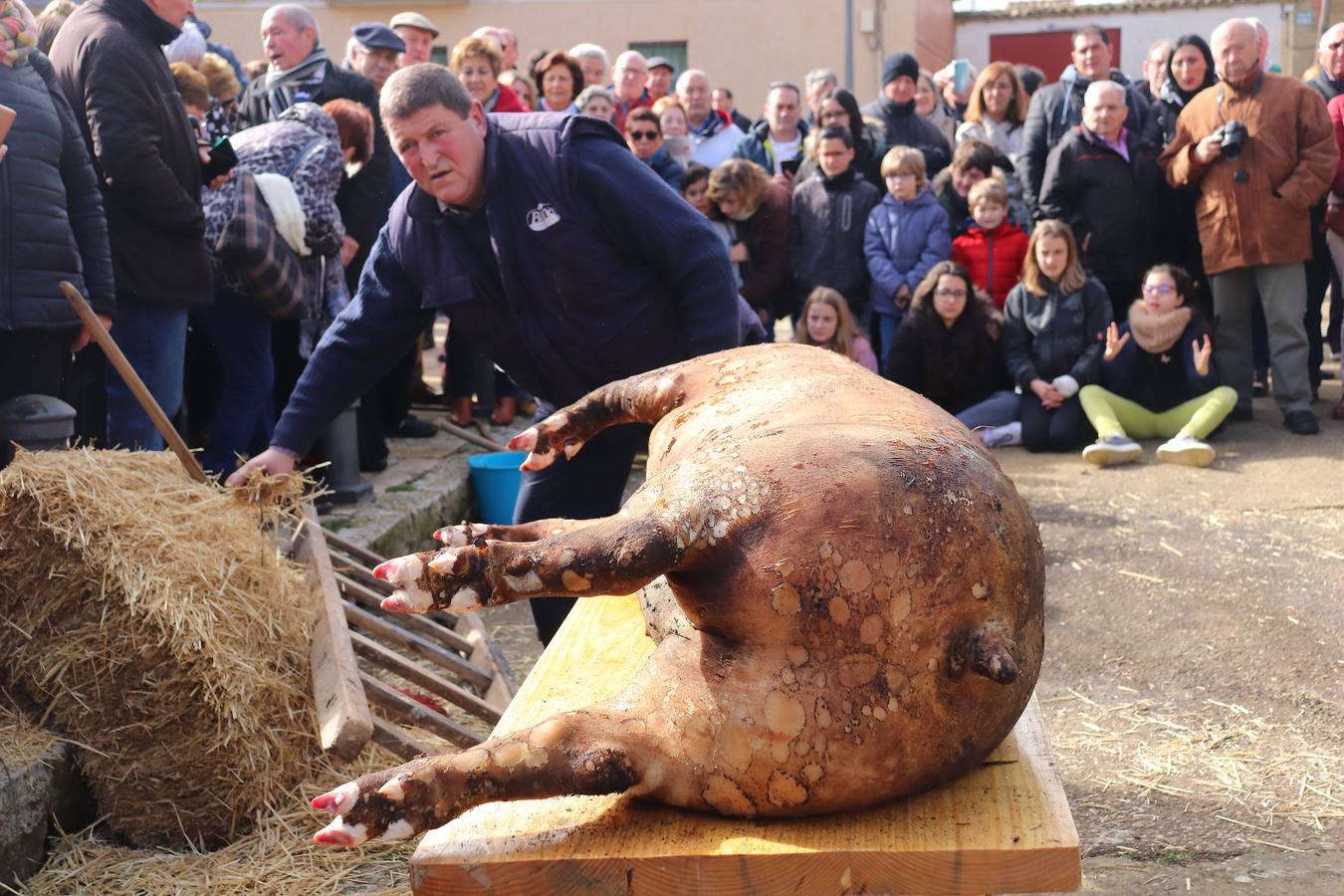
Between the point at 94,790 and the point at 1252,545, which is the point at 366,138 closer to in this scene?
the point at 94,790

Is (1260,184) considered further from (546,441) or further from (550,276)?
(546,441)

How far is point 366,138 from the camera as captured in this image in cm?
643

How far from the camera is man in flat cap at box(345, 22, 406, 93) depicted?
7438mm

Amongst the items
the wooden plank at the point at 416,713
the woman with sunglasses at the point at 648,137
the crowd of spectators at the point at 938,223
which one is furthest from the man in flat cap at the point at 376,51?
the wooden plank at the point at 416,713

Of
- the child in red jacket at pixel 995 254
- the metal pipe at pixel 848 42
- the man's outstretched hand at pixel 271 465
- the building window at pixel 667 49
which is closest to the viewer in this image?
the man's outstretched hand at pixel 271 465

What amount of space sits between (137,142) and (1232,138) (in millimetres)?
5639

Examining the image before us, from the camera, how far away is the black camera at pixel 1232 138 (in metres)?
7.44

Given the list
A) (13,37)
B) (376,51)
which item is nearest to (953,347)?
(376,51)

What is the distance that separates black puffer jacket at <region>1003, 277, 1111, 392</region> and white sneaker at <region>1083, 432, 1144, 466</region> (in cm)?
54

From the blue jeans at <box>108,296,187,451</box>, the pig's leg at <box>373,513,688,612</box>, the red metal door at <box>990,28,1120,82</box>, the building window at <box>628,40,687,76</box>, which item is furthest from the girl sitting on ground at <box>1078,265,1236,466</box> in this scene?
the red metal door at <box>990,28,1120,82</box>

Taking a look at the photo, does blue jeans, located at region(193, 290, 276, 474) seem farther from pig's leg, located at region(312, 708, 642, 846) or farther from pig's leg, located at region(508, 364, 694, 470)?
pig's leg, located at region(312, 708, 642, 846)

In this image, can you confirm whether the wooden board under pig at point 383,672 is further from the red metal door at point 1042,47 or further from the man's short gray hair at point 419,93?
the red metal door at point 1042,47

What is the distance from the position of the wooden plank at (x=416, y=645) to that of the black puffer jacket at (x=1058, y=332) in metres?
4.47

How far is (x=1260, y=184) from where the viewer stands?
24.6 feet
